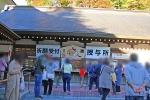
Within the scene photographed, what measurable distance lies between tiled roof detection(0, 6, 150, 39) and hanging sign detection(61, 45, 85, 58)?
3.47 feet

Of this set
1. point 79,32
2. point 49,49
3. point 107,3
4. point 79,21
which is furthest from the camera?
point 107,3

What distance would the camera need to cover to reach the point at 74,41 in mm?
14336

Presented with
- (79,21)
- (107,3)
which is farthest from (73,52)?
(107,3)

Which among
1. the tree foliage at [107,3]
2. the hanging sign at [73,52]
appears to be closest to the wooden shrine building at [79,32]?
the hanging sign at [73,52]

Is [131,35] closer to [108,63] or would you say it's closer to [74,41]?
[74,41]

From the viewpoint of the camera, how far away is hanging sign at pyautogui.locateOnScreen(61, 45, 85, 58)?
14.1 meters

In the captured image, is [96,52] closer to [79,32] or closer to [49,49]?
[79,32]

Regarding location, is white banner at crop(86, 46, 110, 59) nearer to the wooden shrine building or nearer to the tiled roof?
the wooden shrine building

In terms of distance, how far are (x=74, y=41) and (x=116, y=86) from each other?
3.92 meters

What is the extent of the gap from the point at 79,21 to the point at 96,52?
2.98m

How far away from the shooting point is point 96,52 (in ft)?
46.8

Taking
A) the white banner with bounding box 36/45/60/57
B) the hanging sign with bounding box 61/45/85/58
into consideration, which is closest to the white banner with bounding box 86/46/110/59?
the hanging sign with bounding box 61/45/85/58

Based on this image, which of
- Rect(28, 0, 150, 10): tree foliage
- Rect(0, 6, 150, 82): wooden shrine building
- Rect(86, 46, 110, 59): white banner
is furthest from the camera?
Rect(28, 0, 150, 10): tree foliage

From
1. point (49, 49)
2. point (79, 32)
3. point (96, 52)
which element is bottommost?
point (96, 52)
